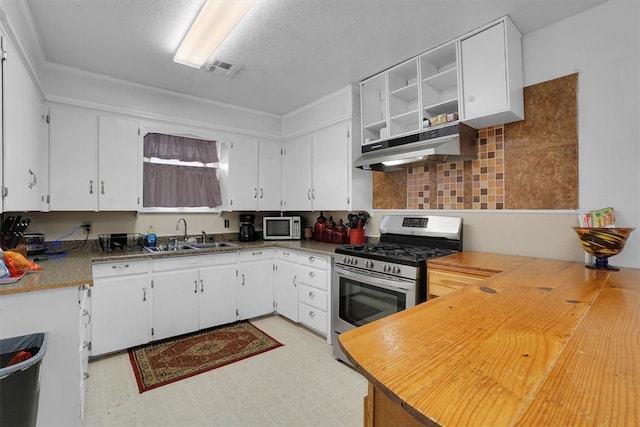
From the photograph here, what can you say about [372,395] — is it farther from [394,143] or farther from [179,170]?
[179,170]

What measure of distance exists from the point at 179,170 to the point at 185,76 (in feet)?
3.57

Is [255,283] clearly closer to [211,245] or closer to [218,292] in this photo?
[218,292]

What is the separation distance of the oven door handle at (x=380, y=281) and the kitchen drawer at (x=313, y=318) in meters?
0.57

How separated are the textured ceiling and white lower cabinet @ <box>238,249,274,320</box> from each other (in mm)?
1886

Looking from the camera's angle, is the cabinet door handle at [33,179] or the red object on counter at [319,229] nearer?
the cabinet door handle at [33,179]

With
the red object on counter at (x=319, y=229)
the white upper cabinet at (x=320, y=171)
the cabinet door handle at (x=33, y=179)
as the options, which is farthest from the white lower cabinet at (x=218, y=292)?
the cabinet door handle at (x=33, y=179)

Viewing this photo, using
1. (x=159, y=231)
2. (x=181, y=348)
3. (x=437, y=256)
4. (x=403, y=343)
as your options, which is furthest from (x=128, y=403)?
(x=437, y=256)

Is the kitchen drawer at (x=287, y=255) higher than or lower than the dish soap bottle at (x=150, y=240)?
lower

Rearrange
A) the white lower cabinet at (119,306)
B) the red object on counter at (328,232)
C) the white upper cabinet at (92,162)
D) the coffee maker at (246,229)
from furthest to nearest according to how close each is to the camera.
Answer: the coffee maker at (246,229) < the red object on counter at (328,232) < the white upper cabinet at (92,162) < the white lower cabinet at (119,306)

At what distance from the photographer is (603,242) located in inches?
63.5

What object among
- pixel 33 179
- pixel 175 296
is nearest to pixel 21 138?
pixel 33 179

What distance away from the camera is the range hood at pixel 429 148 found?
2.30 metres

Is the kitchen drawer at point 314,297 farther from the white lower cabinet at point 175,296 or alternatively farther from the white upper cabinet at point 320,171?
the white lower cabinet at point 175,296

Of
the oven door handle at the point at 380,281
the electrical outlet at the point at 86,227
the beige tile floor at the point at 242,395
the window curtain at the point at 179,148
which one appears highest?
the window curtain at the point at 179,148
